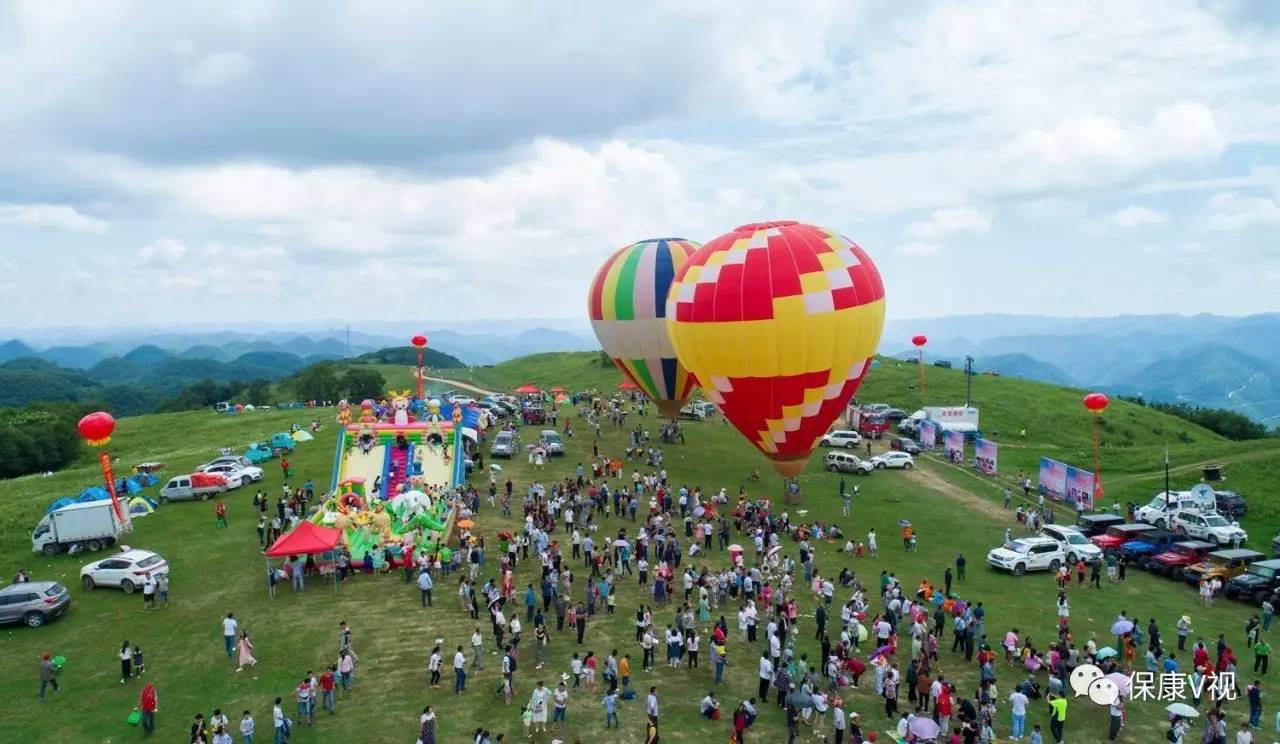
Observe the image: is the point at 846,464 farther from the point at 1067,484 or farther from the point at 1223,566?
the point at 1223,566

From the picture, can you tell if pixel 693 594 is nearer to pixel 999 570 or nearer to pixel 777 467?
pixel 777 467

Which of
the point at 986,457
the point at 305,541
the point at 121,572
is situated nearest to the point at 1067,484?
the point at 986,457

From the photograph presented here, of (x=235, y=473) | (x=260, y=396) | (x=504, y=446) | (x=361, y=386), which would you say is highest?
(x=361, y=386)

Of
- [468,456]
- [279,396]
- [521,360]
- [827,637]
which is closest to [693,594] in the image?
[827,637]

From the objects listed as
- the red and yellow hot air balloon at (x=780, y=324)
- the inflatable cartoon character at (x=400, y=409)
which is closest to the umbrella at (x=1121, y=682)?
the red and yellow hot air balloon at (x=780, y=324)

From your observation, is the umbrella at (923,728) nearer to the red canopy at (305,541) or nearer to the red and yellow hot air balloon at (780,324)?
the red and yellow hot air balloon at (780,324)

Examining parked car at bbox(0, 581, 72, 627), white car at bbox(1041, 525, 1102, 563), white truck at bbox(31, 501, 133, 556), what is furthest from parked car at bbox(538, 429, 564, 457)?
white car at bbox(1041, 525, 1102, 563)

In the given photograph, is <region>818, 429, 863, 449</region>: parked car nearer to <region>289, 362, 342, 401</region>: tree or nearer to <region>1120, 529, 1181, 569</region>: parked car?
<region>1120, 529, 1181, 569</region>: parked car
